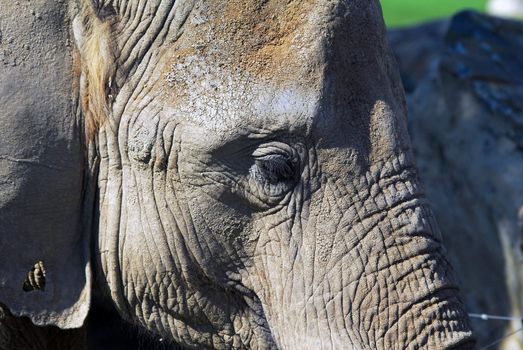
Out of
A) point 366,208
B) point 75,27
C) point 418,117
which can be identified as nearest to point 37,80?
point 75,27

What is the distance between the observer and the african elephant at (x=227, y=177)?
8.67ft

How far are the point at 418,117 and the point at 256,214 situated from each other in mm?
3548

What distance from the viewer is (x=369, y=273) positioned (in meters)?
2.63

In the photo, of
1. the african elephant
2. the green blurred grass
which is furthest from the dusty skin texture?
the green blurred grass

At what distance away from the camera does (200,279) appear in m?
2.83

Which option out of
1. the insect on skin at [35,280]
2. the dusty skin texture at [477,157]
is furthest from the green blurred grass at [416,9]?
the insect on skin at [35,280]

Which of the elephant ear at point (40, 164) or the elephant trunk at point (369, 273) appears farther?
the elephant ear at point (40, 164)

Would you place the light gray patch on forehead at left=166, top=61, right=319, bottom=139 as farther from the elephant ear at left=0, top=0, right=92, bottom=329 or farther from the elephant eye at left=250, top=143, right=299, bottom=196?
the elephant ear at left=0, top=0, right=92, bottom=329

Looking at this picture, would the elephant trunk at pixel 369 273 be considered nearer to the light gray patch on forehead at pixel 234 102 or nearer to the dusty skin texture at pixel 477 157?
the light gray patch on forehead at pixel 234 102

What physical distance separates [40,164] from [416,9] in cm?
1034

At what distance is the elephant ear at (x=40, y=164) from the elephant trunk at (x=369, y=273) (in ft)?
1.66

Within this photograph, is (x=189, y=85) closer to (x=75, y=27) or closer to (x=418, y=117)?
(x=75, y=27)

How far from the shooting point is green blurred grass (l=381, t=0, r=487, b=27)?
1201 cm

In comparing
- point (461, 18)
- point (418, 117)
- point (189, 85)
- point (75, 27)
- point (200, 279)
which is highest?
point (461, 18)
